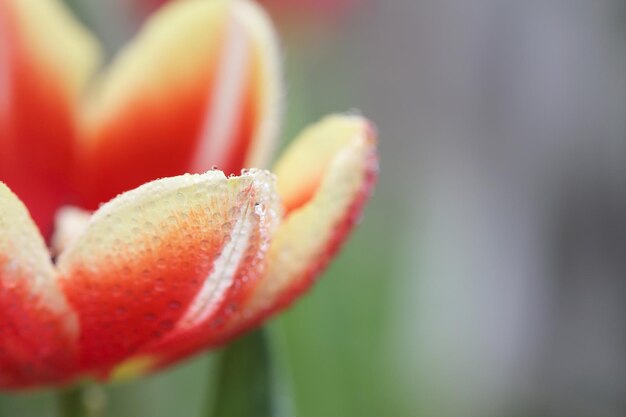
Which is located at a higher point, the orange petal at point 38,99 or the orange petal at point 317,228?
the orange petal at point 38,99

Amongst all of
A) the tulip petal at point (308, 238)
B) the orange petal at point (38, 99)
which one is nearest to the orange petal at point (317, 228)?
the tulip petal at point (308, 238)

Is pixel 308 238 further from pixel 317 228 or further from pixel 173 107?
pixel 173 107

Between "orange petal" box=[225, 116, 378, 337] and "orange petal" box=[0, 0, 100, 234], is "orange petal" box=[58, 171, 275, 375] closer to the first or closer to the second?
"orange petal" box=[225, 116, 378, 337]

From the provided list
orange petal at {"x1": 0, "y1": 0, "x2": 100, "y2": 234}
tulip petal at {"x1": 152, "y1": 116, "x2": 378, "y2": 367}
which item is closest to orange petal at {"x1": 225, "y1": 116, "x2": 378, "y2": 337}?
tulip petal at {"x1": 152, "y1": 116, "x2": 378, "y2": 367}

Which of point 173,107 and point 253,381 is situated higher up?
point 173,107

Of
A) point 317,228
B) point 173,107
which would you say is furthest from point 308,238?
point 173,107

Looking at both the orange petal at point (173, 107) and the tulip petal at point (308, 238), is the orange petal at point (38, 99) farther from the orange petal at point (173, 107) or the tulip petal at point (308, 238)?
the tulip petal at point (308, 238)
